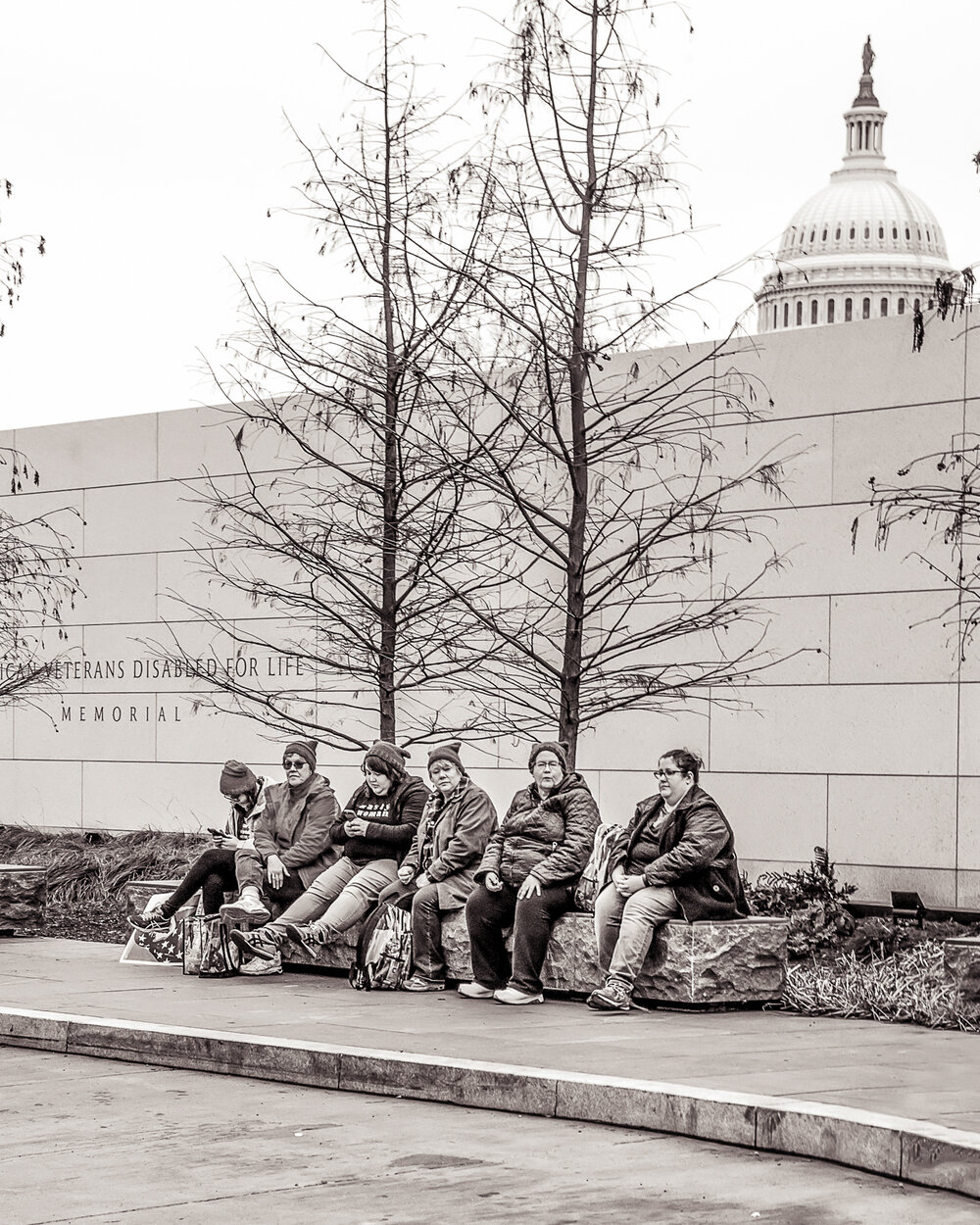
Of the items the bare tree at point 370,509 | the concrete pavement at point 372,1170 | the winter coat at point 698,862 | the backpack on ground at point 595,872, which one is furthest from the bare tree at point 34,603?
the concrete pavement at point 372,1170

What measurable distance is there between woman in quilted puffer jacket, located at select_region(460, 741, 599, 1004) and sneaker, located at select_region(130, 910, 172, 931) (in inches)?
97.3

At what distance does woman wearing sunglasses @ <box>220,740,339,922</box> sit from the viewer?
1195cm

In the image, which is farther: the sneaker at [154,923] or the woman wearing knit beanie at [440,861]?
the sneaker at [154,923]

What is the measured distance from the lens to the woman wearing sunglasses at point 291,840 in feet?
39.2

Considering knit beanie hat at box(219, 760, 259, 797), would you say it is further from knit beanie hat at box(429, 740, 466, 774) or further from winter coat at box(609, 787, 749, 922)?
winter coat at box(609, 787, 749, 922)

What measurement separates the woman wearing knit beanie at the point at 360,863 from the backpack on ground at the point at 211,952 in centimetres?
9

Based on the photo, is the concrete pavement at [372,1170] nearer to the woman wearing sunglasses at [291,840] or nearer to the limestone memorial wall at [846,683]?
the woman wearing sunglasses at [291,840]

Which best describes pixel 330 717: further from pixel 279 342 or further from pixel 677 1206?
pixel 677 1206

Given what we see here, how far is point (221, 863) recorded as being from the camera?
1220 cm

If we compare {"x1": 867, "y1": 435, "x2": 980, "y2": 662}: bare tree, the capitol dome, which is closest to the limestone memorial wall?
{"x1": 867, "y1": 435, "x2": 980, "y2": 662}: bare tree

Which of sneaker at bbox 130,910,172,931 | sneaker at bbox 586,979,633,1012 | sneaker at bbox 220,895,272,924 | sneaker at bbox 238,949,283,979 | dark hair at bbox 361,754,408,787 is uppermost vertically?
dark hair at bbox 361,754,408,787

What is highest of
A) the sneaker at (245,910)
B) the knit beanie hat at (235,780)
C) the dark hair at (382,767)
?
the dark hair at (382,767)

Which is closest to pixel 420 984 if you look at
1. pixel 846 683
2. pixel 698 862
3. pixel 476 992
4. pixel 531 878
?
pixel 476 992

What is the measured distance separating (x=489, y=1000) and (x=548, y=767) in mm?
1320
